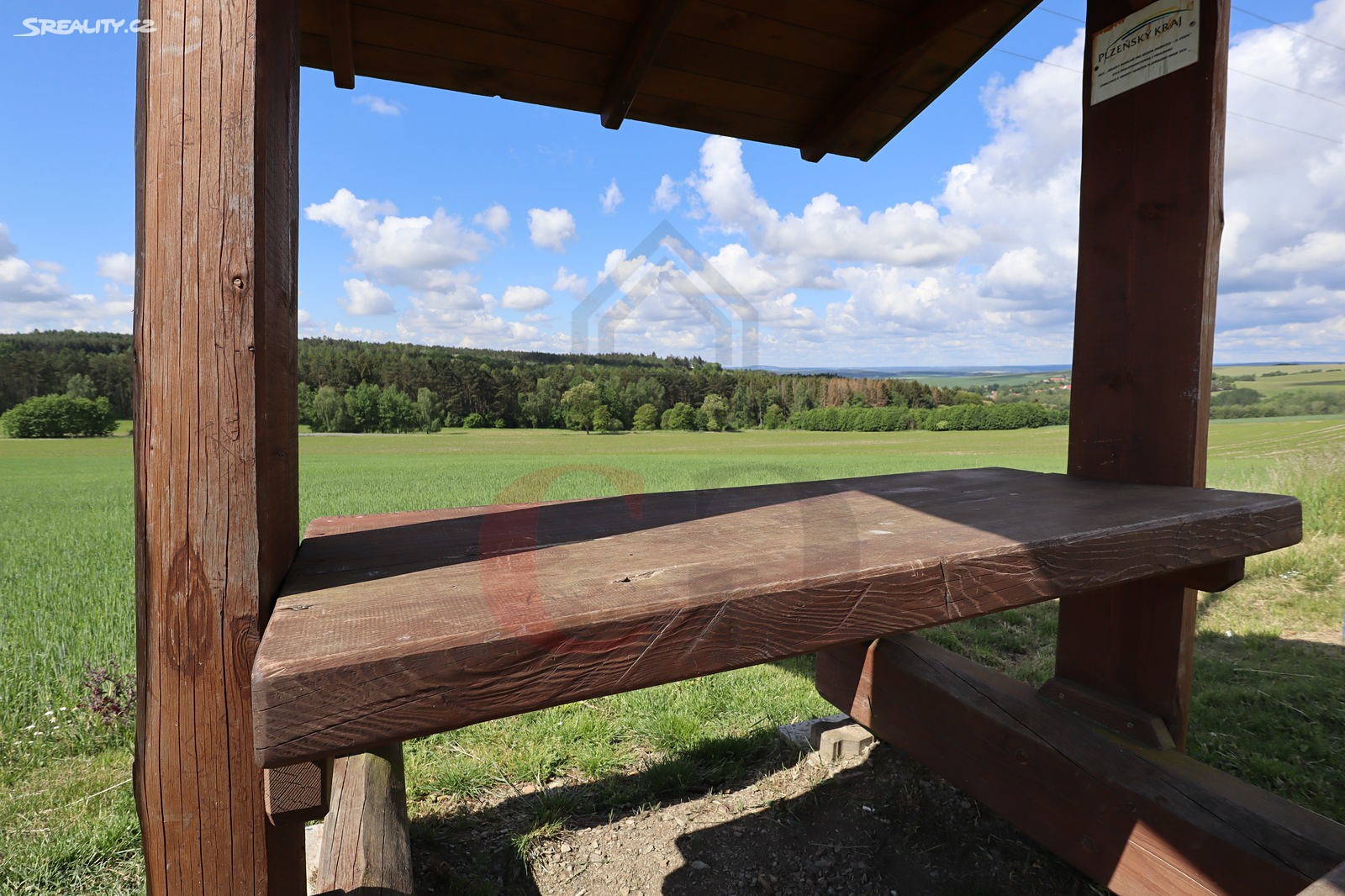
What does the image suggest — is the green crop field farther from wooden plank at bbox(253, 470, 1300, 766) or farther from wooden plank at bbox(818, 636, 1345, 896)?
wooden plank at bbox(818, 636, 1345, 896)

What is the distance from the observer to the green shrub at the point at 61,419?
146ft

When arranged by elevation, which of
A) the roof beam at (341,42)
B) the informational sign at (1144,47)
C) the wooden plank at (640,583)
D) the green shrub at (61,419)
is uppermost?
the roof beam at (341,42)

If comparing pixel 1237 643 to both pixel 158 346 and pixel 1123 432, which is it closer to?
pixel 1123 432

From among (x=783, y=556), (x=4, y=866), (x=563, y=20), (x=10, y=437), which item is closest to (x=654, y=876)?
(x=783, y=556)

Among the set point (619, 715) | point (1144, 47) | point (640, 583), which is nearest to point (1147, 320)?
point (1144, 47)

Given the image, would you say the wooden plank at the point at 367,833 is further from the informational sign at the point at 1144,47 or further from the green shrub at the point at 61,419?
the green shrub at the point at 61,419

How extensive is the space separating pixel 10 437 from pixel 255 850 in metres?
61.0

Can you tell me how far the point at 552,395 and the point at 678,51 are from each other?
12.2m

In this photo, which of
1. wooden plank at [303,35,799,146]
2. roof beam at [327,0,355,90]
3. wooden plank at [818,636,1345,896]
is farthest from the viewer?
wooden plank at [303,35,799,146]

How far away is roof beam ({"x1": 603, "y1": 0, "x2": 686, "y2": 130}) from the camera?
2275 millimetres

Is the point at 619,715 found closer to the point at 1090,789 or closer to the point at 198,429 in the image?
the point at 1090,789

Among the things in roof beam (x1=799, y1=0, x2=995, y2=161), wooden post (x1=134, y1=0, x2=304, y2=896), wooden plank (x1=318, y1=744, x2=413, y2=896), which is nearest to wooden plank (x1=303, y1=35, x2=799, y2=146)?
roof beam (x1=799, y1=0, x2=995, y2=161)

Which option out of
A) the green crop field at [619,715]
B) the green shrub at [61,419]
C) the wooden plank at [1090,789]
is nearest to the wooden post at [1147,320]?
the wooden plank at [1090,789]

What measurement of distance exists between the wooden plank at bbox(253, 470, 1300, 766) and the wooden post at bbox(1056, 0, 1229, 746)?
0.90 ft
